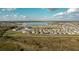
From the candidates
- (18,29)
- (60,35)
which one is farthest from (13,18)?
(60,35)

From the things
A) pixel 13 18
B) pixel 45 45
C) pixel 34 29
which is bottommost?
pixel 45 45
